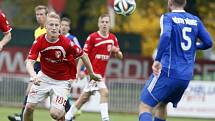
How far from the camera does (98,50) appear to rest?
16016 mm

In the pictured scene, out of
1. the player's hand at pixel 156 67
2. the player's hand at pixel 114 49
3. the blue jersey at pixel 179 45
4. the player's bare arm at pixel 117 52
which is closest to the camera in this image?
the player's hand at pixel 156 67

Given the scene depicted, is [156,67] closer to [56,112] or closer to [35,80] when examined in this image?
[35,80]

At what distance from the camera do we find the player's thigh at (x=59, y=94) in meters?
12.5

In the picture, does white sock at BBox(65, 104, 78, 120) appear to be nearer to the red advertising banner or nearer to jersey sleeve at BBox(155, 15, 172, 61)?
jersey sleeve at BBox(155, 15, 172, 61)

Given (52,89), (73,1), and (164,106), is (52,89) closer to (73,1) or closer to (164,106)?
(164,106)

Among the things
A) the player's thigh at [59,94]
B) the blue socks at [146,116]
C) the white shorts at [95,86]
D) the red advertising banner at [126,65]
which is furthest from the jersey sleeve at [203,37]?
the red advertising banner at [126,65]

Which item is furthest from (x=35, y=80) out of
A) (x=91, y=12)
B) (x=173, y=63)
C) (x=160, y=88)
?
(x=91, y=12)

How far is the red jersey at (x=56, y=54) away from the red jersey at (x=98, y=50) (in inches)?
122

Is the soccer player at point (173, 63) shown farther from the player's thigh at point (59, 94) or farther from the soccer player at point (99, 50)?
the soccer player at point (99, 50)

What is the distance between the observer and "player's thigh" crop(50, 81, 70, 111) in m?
12.5

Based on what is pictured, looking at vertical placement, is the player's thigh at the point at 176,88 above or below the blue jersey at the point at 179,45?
below

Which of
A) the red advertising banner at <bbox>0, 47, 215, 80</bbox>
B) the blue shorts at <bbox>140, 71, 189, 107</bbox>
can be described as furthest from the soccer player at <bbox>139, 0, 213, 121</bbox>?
the red advertising banner at <bbox>0, 47, 215, 80</bbox>

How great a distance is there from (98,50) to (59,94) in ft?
11.5

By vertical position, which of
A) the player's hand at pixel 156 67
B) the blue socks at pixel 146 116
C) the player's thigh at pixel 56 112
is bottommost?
the player's thigh at pixel 56 112
